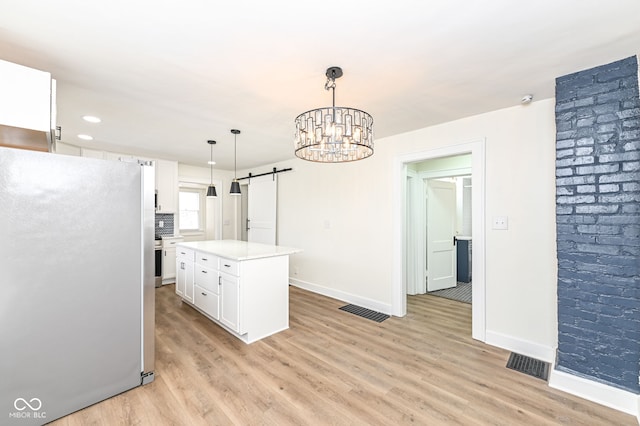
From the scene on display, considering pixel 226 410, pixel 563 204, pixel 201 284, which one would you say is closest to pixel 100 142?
pixel 201 284

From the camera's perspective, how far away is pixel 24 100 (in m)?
1.64

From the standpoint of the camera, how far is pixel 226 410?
1.86 m

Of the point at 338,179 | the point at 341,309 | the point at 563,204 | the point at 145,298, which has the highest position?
the point at 338,179

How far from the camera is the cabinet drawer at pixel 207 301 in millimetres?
3113

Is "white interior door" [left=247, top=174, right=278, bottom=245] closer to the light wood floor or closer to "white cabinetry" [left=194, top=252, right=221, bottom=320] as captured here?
"white cabinetry" [left=194, top=252, right=221, bottom=320]

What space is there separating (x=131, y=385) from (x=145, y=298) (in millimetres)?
644

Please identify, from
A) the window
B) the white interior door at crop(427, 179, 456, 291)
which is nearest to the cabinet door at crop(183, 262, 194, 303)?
the window

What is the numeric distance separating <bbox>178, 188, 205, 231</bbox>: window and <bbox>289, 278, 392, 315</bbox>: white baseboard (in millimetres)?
3030

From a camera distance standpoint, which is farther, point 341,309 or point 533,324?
point 341,309

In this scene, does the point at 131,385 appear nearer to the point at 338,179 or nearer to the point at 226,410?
the point at 226,410

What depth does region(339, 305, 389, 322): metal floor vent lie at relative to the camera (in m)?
3.49

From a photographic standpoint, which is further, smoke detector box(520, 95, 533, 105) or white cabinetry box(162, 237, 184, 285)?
white cabinetry box(162, 237, 184, 285)

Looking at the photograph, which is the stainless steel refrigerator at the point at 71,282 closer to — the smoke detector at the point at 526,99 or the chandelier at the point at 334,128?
the chandelier at the point at 334,128

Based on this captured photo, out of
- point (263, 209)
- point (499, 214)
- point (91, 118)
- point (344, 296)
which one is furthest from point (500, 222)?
point (91, 118)
